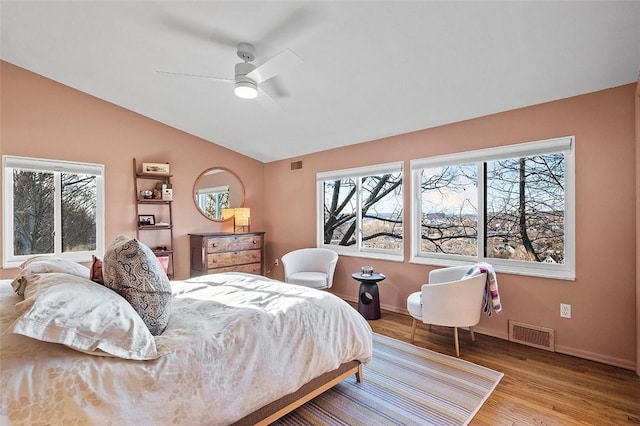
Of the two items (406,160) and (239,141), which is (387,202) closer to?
(406,160)

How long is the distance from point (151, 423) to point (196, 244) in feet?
11.8

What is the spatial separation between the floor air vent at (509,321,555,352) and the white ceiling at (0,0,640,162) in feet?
6.94

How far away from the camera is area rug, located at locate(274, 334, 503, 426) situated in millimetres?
1870

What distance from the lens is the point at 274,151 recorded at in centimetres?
510

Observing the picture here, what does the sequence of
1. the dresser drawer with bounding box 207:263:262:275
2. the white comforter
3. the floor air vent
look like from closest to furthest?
the white comforter
the floor air vent
the dresser drawer with bounding box 207:263:262:275

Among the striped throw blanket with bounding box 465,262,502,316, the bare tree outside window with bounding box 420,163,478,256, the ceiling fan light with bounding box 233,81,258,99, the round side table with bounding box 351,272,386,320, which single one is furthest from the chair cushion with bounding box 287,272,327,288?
the ceiling fan light with bounding box 233,81,258,99

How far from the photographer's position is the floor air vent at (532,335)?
2783 mm

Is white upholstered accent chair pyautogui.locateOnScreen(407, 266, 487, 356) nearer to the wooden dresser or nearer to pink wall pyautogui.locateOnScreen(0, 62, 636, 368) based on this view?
pink wall pyautogui.locateOnScreen(0, 62, 636, 368)

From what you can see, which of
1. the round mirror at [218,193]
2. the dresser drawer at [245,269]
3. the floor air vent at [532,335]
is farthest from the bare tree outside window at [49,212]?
the floor air vent at [532,335]

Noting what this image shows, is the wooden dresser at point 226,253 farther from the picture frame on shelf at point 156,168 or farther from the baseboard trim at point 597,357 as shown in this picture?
the baseboard trim at point 597,357

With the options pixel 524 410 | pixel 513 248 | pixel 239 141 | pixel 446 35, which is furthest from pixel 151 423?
pixel 239 141

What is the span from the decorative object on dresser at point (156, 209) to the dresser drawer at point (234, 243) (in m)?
0.56

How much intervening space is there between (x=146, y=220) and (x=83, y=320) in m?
3.48

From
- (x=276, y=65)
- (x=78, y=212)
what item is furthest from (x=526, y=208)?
(x=78, y=212)
